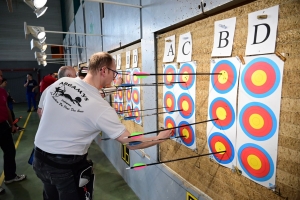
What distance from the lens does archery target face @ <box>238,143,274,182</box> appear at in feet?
2.49

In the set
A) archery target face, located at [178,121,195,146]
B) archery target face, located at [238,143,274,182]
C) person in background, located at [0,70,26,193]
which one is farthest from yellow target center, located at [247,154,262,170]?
person in background, located at [0,70,26,193]

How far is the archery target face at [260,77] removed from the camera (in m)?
0.71

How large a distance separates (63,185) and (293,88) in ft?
3.74

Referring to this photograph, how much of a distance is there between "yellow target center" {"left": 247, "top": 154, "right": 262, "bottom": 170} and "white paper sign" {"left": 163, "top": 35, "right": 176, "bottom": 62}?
0.70 m

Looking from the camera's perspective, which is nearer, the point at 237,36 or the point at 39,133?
the point at 237,36

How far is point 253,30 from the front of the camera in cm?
77

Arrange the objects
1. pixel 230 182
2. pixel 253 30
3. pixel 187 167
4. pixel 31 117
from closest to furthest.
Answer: pixel 253 30
pixel 230 182
pixel 187 167
pixel 31 117

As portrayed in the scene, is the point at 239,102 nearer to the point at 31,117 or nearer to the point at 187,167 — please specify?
the point at 187,167

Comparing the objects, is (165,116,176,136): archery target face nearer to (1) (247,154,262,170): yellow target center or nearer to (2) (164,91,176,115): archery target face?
(2) (164,91,176,115): archery target face

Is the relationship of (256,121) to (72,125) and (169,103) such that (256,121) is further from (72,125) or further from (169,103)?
(72,125)

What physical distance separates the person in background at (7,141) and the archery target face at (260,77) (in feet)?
7.63

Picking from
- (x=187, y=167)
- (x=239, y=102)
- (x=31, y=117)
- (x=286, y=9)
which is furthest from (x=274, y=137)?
(x=31, y=117)

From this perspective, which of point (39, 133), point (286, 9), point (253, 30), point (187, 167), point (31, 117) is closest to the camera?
point (286, 9)

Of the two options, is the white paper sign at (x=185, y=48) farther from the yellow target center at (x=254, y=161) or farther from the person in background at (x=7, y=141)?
the person in background at (x=7, y=141)
